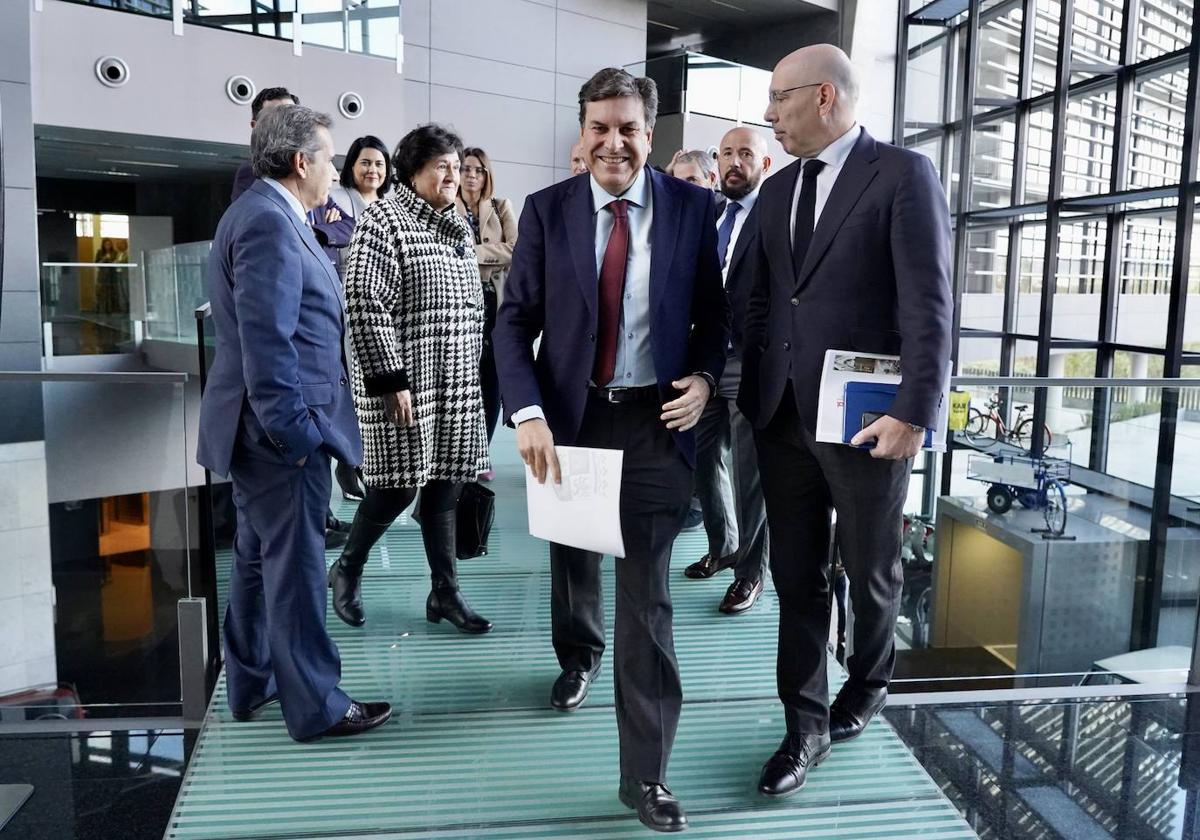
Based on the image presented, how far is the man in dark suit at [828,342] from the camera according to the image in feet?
6.51

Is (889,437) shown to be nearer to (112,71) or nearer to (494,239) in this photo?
(494,239)

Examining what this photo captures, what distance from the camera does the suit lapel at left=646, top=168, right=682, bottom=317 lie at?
2.08m

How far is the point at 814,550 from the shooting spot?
2311 mm

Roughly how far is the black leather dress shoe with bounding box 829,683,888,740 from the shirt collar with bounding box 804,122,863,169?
4.52ft

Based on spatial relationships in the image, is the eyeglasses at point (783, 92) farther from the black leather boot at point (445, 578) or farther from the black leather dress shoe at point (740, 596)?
the black leather dress shoe at point (740, 596)

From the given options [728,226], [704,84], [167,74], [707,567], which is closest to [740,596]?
[707,567]

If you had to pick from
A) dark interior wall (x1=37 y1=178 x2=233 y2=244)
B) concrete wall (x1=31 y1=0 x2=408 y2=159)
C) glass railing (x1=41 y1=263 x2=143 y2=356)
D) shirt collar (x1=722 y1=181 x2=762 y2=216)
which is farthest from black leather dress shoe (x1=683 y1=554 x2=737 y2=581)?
dark interior wall (x1=37 y1=178 x2=233 y2=244)

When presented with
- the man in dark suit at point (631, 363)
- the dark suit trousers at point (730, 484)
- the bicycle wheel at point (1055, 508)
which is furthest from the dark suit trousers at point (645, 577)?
the bicycle wheel at point (1055, 508)

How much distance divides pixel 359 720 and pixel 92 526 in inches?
56.1

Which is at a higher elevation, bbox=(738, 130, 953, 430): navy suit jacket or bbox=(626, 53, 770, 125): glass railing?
bbox=(626, 53, 770, 125): glass railing

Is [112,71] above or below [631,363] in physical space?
above

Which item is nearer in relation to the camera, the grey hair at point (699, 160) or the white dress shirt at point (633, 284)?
the white dress shirt at point (633, 284)

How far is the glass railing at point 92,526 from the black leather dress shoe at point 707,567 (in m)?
1.85

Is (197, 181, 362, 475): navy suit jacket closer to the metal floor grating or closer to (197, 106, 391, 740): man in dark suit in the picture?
(197, 106, 391, 740): man in dark suit
